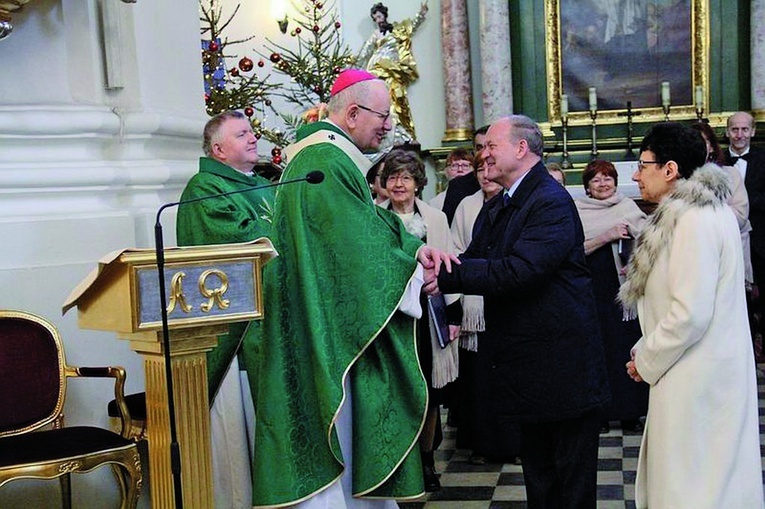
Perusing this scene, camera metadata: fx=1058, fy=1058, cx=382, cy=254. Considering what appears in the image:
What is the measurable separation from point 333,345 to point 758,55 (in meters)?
8.66

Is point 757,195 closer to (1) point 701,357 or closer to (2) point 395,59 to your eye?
(1) point 701,357

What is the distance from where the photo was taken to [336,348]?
361 cm

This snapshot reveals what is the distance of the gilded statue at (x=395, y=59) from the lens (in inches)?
462

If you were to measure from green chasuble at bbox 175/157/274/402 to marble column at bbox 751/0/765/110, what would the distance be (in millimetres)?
7678

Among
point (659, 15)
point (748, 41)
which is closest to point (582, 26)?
point (659, 15)

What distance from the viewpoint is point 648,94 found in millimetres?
11414

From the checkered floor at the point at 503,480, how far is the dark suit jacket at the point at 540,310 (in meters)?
1.30

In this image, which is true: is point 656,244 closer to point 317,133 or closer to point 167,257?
point 317,133

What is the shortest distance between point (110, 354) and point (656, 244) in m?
2.22

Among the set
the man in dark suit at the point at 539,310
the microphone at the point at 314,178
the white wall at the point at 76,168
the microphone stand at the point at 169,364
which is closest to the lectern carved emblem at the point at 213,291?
the microphone stand at the point at 169,364

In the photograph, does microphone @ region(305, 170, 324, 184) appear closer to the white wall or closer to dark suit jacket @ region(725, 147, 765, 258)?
the white wall

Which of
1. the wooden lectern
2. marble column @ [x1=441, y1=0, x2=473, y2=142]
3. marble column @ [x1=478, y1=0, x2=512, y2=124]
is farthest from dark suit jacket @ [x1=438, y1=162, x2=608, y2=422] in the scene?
marble column @ [x1=441, y1=0, x2=473, y2=142]

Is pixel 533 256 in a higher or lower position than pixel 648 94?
lower

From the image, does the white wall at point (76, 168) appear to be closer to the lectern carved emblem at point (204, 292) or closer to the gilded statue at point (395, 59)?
the lectern carved emblem at point (204, 292)
